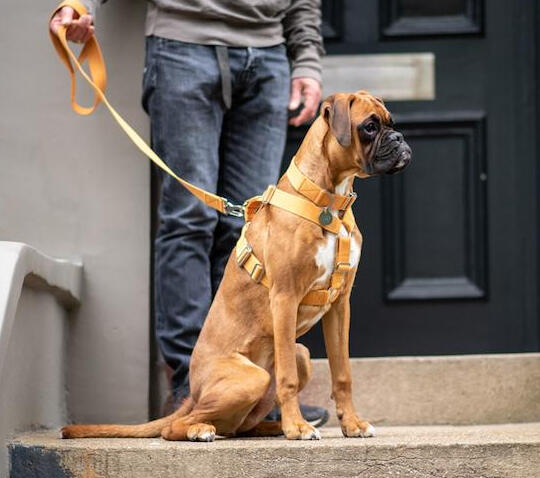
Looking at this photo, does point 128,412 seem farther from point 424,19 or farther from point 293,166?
point 424,19

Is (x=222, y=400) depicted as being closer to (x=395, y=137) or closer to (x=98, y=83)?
(x=395, y=137)

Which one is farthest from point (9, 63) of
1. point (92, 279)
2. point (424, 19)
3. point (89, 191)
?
point (424, 19)

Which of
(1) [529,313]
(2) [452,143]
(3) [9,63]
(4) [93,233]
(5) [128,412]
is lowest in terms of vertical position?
(5) [128,412]

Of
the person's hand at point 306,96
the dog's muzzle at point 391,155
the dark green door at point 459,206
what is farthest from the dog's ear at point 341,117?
the dark green door at point 459,206

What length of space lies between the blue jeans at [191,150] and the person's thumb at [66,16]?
0.35m

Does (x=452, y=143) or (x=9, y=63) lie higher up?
(x=9, y=63)

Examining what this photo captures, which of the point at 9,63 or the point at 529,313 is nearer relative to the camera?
the point at 9,63

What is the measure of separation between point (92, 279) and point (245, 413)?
1.17m

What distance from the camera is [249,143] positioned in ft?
13.4

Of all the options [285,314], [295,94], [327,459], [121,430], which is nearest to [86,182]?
[295,94]

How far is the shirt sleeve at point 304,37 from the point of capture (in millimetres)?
4234

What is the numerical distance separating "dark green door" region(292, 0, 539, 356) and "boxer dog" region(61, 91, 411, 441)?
1.21 m

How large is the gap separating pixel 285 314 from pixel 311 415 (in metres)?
0.79

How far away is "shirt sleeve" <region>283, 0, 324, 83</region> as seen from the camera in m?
4.23
